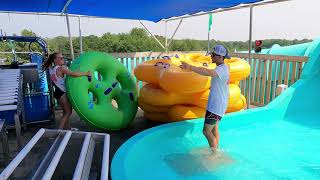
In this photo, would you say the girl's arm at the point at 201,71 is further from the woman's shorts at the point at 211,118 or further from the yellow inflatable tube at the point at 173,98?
the yellow inflatable tube at the point at 173,98

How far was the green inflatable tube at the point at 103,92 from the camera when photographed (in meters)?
3.62

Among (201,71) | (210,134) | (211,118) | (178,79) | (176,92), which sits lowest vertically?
(210,134)

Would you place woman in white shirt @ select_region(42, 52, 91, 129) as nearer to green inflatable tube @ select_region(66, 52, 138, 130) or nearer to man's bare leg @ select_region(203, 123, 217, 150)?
green inflatable tube @ select_region(66, 52, 138, 130)

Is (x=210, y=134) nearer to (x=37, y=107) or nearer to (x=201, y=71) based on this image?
(x=201, y=71)

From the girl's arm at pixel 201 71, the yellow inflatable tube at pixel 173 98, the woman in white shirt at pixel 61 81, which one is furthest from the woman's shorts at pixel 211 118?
the woman in white shirt at pixel 61 81

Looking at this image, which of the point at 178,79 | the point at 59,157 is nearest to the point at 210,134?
the point at 178,79

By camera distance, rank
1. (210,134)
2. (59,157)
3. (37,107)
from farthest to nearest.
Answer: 1. (37,107)
2. (210,134)
3. (59,157)

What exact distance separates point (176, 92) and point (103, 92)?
1.07 meters

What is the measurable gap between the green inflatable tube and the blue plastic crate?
0.87 m

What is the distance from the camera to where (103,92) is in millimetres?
4012

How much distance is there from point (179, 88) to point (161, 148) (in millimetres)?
907

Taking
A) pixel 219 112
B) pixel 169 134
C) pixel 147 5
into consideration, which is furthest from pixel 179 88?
pixel 147 5

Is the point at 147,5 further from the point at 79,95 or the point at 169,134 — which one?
the point at 169,134

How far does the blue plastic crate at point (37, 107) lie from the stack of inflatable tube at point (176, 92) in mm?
1492
